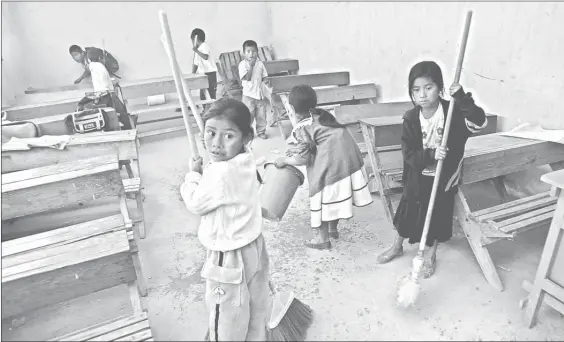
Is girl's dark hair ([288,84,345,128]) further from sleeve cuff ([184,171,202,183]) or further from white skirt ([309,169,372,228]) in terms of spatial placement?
sleeve cuff ([184,171,202,183])

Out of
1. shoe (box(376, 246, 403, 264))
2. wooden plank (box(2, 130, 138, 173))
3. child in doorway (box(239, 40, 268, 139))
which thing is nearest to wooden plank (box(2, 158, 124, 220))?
wooden plank (box(2, 130, 138, 173))

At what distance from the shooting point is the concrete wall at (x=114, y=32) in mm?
8023

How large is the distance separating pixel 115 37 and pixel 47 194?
22.5 feet

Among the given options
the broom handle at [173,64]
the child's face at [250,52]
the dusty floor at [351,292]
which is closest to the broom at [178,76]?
the broom handle at [173,64]

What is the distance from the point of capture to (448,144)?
2557mm

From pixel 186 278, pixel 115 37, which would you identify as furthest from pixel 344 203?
pixel 115 37

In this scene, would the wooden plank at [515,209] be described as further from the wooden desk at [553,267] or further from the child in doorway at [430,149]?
the wooden desk at [553,267]

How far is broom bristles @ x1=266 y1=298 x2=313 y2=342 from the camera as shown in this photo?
7.30ft

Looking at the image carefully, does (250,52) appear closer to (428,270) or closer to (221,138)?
(428,270)

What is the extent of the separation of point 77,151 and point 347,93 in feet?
11.3

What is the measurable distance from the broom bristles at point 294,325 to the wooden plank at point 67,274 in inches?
37.8

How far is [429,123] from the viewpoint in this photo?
8.61 feet

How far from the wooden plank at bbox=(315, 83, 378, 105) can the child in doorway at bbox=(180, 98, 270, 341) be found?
3.74 m

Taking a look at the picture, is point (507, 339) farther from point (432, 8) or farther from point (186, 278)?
point (432, 8)
